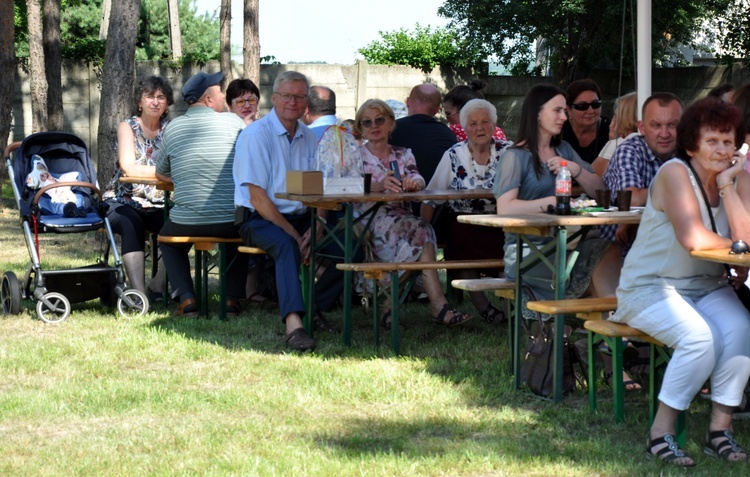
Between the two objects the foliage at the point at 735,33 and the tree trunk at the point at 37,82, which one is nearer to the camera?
the tree trunk at the point at 37,82

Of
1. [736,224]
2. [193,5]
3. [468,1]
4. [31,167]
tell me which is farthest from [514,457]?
[193,5]

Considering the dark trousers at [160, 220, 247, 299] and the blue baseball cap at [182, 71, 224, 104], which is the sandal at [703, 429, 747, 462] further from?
the blue baseball cap at [182, 71, 224, 104]

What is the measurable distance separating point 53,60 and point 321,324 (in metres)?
11.8

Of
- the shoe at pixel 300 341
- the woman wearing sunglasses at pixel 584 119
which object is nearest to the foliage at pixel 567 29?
the woman wearing sunglasses at pixel 584 119

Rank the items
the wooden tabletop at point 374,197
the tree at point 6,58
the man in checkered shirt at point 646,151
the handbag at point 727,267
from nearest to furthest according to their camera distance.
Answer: the handbag at point 727,267, the man in checkered shirt at point 646,151, the wooden tabletop at point 374,197, the tree at point 6,58

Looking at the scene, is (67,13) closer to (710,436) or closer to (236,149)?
(236,149)

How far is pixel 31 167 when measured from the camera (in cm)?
773

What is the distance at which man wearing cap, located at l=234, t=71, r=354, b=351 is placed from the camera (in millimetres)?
6727

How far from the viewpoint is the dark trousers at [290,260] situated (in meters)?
6.48

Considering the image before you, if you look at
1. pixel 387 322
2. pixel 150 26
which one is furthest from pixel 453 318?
pixel 150 26

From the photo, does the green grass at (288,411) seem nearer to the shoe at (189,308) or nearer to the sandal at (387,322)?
the sandal at (387,322)

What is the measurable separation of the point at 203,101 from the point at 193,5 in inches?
1307

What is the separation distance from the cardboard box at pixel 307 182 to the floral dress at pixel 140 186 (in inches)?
78.1

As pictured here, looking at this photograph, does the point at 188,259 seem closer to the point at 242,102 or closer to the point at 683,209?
the point at 242,102
